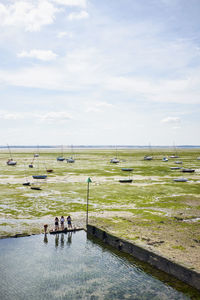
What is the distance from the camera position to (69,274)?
20562 millimetres

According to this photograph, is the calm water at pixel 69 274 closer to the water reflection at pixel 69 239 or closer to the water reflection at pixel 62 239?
the water reflection at pixel 62 239

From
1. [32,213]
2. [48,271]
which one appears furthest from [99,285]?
[32,213]

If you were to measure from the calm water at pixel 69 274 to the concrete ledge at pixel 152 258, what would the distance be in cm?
126

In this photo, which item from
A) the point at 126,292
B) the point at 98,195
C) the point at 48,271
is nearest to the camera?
the point at 126,292

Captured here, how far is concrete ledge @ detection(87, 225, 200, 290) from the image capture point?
19.1 metres

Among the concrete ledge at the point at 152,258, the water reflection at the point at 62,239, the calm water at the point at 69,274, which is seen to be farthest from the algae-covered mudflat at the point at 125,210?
the calm water at the point at 69,274

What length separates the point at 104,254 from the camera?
24906mm

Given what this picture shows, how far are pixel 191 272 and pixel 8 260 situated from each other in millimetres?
16155

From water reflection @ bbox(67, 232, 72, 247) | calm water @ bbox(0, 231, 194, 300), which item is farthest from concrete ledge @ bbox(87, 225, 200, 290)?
water reflection @ bbox(67, 232, 72, 247)

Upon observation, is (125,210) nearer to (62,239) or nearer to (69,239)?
(69,239)

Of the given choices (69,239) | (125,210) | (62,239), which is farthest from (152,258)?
(125,210)

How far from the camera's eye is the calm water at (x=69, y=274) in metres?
18.0

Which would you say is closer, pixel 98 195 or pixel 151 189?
pixel 98 195

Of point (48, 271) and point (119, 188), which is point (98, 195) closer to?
point (119, 188)
